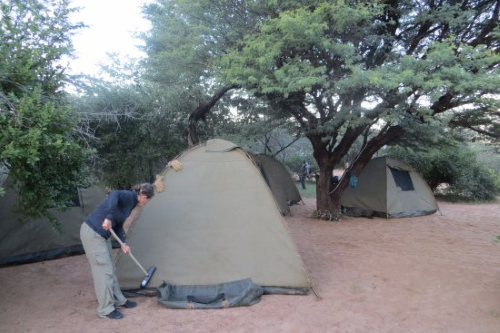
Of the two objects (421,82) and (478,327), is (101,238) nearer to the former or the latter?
(478,327)

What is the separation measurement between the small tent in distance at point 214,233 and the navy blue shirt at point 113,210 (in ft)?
2.55

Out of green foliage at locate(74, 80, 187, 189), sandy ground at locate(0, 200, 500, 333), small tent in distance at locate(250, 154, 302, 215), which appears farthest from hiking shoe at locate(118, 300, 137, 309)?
green foliage at locate(74, 80, 187, 189)

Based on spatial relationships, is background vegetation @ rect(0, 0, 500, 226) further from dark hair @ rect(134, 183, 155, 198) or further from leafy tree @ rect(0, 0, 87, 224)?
dark hair @ rect(134, 183, 155, 198)

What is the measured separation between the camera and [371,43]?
291 inches

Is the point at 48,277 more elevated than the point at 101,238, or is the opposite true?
the point at 101,238

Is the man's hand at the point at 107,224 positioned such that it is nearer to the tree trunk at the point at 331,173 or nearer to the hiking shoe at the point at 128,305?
the hiking shoe at the point at 128,305

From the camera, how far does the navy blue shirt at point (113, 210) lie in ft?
12.7

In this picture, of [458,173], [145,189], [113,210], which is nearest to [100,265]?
[113,210]

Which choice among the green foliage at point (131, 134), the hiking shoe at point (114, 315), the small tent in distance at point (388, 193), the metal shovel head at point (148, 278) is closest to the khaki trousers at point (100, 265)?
the hiking shoe at point (114, 315)

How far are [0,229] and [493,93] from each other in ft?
27.9

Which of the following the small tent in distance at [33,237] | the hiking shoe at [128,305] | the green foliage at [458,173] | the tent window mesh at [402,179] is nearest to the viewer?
the hiking shoe at [128,305]

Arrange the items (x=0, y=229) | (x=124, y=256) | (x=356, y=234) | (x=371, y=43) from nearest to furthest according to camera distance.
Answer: (x=124, y=256)
(x=0, y=229)
(x=371, y=43)
(x=356, y=234)

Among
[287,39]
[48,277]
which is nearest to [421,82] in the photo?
[287,39]

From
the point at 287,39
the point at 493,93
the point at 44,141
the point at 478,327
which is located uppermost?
the point at 287,39
